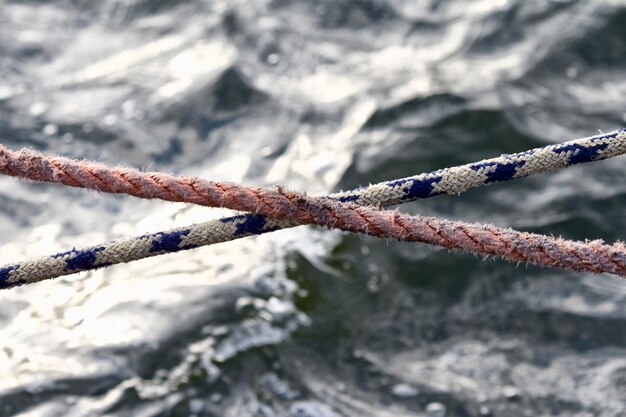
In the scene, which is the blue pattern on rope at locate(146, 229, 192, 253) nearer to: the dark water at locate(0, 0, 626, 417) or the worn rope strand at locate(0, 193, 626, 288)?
the worn rope strand at locate(0, 193, 626, 288)

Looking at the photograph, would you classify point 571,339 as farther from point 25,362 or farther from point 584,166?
point 25,362

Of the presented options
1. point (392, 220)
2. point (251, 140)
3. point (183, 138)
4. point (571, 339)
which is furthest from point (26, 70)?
point (392, 220)

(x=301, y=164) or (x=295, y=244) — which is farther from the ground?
(x=301, y=164)

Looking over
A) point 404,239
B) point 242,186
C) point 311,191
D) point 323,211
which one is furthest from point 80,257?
point 311,191

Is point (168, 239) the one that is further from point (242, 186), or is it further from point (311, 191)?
point (311, 191)

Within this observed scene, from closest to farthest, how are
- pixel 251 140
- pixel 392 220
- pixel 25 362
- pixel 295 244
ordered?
1. pixel 392 220
2. pixel 25 362
3. pixel 295 244
4. pixel 251 140

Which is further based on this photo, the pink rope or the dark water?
the dark water

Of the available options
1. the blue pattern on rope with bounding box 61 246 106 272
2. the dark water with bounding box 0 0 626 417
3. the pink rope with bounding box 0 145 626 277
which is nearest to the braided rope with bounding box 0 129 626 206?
the pink rope with bounding box 0 145 626 277
